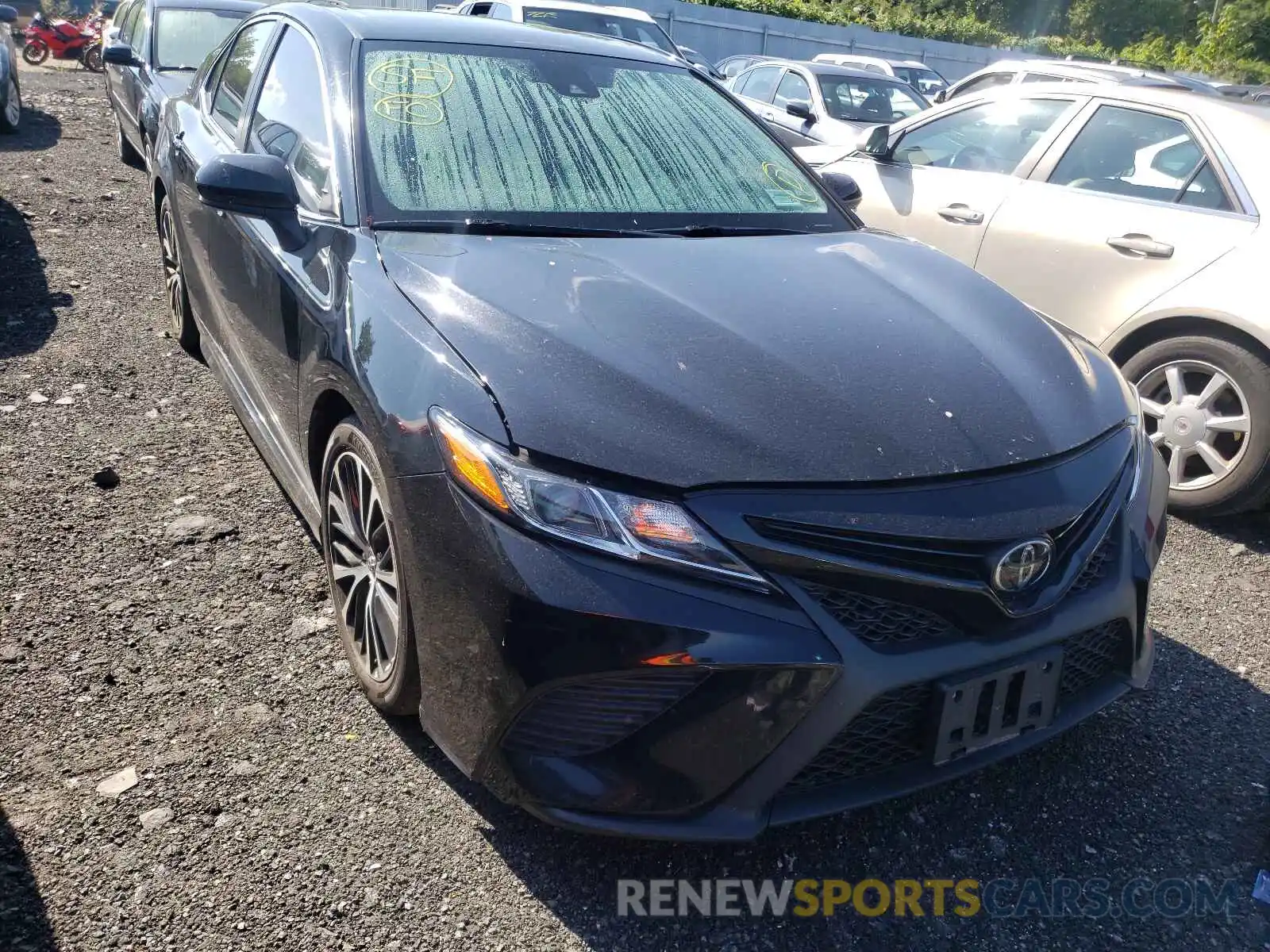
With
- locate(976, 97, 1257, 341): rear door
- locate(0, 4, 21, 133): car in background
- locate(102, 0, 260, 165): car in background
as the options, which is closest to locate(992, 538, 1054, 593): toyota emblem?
locate(976, 97, 1257, 341): rear door

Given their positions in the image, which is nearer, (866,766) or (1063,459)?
(866,766)

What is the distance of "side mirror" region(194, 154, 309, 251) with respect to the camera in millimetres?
2721

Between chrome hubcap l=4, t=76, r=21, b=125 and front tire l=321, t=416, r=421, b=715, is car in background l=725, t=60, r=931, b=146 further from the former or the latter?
front tire l=321, t=416, r=421, b=715

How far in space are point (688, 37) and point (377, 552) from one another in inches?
1083

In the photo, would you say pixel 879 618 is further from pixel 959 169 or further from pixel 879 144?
pixel 879 144

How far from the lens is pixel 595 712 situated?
6.07ft

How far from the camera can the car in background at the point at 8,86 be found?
980 cm

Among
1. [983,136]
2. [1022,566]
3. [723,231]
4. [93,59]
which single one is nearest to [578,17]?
[983,136]

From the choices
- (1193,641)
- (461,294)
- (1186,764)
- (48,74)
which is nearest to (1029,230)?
(1193,641)

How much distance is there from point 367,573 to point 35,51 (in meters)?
20.6

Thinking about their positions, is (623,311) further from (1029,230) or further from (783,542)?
(1029,230)

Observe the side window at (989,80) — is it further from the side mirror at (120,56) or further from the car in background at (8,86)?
the car in background at (8,86)

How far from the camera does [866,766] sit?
1974mm

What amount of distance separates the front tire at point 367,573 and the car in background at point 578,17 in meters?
8.47
